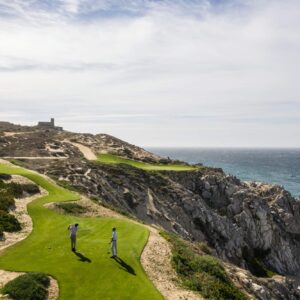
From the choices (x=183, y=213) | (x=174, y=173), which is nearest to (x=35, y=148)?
(x=174, y=173)

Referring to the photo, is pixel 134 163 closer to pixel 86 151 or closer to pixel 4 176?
pixel 86 151

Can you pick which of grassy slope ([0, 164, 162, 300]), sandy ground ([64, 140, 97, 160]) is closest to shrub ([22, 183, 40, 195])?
grassy slope ([0, 164, 162, 300])

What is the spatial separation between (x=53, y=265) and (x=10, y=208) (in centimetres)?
1321

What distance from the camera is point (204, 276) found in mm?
26125

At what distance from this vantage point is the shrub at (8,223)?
99.3 feet

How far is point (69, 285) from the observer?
21.8m

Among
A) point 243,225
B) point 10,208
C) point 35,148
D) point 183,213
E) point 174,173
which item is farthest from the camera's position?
point 35,148

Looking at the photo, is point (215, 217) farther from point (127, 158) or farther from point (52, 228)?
point (52, 228)

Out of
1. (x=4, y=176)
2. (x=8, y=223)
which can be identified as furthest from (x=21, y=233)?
(x=4, y=176)

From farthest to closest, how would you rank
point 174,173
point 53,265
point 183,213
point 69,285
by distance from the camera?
point 174,173 < point 183,213 < point 53,265 < point 69,285

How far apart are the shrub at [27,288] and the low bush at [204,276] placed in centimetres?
816

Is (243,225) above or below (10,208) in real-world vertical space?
below

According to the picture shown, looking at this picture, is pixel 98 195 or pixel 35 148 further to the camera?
pixel 35 148

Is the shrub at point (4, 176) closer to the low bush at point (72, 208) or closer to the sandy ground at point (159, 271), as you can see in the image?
the low bush at point (72, 208)
